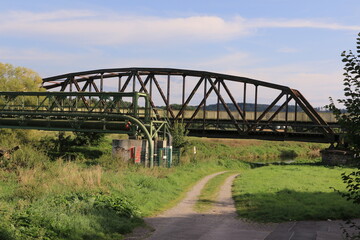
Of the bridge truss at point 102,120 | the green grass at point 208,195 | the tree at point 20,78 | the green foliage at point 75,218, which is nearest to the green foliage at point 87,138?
the bridge truss at point 102,120

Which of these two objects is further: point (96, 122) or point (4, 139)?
point (4, 139)

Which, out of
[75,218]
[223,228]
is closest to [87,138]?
[223,228]

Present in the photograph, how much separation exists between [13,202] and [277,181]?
16.4m

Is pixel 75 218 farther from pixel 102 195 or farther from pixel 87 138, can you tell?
pixel 87 138

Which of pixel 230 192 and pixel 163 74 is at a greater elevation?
pixel 163 74

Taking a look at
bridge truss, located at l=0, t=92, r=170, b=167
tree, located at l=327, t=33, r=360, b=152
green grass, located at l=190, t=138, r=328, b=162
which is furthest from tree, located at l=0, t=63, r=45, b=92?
tree, located at l=327, t=33, r=360, b=152

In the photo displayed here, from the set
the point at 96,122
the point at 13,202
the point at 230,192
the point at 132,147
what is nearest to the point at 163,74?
the point at 96,122

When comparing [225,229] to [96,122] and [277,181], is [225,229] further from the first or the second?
[96,122]

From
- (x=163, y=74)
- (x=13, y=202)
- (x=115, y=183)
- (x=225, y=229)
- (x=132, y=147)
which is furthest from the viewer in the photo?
(x=163, y=74)

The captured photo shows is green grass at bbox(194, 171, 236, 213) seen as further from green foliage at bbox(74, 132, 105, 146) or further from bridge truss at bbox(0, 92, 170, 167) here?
green foliage at bbox(74, 132, 105, 146)

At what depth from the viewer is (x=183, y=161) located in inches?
1358

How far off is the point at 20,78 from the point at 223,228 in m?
42.4

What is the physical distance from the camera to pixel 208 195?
A: 20922mm

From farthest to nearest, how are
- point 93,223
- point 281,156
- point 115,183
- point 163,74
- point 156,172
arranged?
point 281,156 < point 163,74 < point 156,172 < point 115,183 < point 93,223
